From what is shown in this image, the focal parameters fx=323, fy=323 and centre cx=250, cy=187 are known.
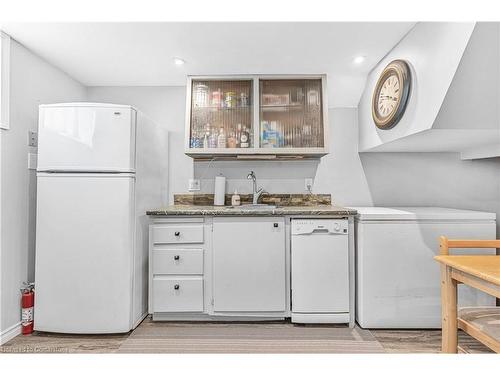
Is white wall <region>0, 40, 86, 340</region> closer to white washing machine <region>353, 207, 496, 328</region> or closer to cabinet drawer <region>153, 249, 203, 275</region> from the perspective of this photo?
cabinet drawer <region>153, 249, 203, 275</region>

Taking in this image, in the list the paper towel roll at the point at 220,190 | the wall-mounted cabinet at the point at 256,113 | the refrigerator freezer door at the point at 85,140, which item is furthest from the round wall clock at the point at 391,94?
the refrigerator freezer door at the point at 85,140

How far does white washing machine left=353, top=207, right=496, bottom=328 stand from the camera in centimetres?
239

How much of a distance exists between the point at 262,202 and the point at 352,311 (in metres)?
1.26

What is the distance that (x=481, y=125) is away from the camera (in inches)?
79.2

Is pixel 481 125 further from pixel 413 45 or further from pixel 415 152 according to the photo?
pixel 415 152

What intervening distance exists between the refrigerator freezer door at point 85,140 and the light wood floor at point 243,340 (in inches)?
47.5

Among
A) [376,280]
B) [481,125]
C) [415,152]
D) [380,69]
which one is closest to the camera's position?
[481,125]

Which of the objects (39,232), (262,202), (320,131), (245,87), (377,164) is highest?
(245,87)

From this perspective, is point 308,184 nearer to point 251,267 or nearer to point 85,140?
point 251,267

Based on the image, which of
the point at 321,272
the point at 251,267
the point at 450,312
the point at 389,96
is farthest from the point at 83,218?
the point at 389,96

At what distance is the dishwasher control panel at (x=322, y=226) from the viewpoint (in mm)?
2492

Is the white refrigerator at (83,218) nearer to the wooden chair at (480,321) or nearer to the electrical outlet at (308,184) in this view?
the electrical outlet at (308,184)

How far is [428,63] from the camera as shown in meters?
2.03

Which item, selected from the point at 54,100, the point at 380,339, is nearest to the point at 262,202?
the point at 380,339
